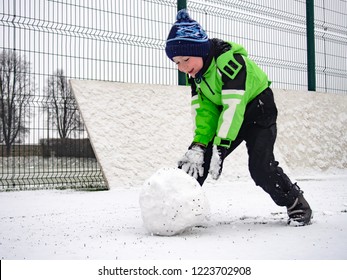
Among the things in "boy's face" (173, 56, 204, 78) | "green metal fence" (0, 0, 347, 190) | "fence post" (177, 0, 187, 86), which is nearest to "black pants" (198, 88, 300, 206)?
"boy's face" (173, 56, 204, 78)

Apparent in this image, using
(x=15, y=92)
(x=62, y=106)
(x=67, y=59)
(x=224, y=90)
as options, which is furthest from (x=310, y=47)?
(x=224, y=90)

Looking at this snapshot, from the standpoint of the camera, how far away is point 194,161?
281cm

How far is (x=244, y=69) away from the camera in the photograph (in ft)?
8.75

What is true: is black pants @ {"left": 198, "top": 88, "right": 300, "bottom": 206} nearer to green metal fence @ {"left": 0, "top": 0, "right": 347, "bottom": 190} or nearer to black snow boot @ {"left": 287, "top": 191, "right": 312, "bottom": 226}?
black snow boot @ {"left": 287, "top": 191, "right": 312, "bottom": 226}

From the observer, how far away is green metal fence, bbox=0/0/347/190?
6.22m

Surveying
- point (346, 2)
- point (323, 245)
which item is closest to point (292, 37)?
point (346, 2)

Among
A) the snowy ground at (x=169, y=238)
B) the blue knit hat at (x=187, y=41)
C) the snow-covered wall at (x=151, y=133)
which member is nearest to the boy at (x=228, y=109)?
the blue knit hat at (x=187, y=41)

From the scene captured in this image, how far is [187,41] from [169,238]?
4.18 ft

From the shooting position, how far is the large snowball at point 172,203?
2.49 meters

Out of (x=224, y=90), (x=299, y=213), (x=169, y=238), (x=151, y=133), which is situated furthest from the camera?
(x=151, y=133)

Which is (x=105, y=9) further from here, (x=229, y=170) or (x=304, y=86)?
(x=304, y=86)

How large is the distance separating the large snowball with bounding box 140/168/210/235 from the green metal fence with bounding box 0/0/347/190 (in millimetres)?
4135

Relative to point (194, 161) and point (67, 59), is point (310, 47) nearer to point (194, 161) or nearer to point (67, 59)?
point (67, 59)

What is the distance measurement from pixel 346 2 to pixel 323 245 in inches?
387
